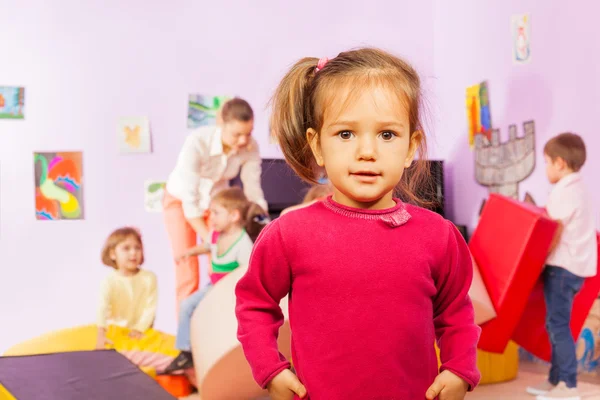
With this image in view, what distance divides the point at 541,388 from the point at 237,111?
A: 6.55 feet

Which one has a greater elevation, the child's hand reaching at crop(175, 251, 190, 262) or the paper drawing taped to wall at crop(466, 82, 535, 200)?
the paper drawing taped to wall at crop(466, 82, 535, 200)

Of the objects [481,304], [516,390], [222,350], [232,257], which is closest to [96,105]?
[232,257]

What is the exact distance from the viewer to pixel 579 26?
3.30 meters

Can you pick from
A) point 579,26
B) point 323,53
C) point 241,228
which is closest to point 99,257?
point 241,228

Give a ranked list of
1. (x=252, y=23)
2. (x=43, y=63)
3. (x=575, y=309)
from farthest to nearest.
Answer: (x=252, y=23) < (x=43, y=63) < (x=575, y=309)

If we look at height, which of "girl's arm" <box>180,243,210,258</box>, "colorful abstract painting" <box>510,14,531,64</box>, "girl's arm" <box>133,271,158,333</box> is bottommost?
"girl's arm" <box>133,271,158,333</box>

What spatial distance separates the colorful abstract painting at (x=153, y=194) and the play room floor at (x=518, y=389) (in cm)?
100

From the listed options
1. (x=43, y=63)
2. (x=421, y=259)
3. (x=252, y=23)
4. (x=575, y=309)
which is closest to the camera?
(x=421, y=259)

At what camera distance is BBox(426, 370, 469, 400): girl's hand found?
1082mm

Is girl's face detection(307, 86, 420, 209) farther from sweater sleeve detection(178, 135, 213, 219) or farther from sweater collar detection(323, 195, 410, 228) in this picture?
sweater sleeve detection(178, 135, 213, 219)

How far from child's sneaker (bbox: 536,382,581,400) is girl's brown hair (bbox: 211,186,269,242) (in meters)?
1.57

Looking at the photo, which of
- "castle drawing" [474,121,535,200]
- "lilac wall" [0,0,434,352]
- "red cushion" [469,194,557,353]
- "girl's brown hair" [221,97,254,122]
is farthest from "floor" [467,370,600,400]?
"girl's brown hair" [221,97,254,122]

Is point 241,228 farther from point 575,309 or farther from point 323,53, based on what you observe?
point 575,309

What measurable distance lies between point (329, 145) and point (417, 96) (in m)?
0.17
